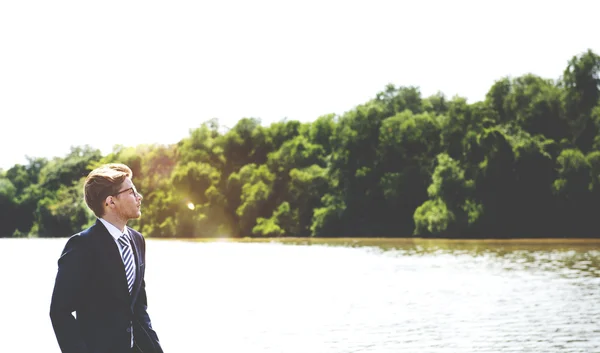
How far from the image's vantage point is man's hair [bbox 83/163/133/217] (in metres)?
4.77

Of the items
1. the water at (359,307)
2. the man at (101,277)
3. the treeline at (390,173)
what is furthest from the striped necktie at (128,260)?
the treeline at (390,173)

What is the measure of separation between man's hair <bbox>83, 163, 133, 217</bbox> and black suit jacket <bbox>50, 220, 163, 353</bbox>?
0.12m

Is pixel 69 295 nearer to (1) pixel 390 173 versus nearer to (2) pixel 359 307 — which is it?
(2) pixel 359 307

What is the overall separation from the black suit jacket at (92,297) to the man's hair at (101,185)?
122 mm

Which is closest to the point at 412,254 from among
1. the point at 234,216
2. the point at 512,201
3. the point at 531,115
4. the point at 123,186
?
the point at 512,201

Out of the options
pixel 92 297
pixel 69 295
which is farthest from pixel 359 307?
pixel 69 295

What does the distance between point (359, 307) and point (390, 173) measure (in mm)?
65257

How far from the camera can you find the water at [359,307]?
17.4 m

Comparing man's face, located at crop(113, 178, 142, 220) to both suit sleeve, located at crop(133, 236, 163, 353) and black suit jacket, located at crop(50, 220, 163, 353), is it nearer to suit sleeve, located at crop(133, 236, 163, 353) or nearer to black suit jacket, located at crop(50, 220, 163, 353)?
black suit jacket, located at crop(50, 220, 163, 353)

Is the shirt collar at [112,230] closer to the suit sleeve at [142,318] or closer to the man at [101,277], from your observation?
the man at [101,277]

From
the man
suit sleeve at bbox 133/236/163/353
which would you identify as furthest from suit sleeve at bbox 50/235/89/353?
suit sleeve at bbox 133/236/163/353

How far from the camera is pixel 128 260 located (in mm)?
4914

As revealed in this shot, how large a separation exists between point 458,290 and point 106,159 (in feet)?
351

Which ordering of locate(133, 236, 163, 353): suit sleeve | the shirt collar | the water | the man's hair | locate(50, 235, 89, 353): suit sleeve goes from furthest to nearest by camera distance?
1. the water
2. locate(133, 236, 163, 353): suit sleeve
3. the shirt collar
4. the man's hair
5. locate(50, 235, 89, 353): suit sleeve
